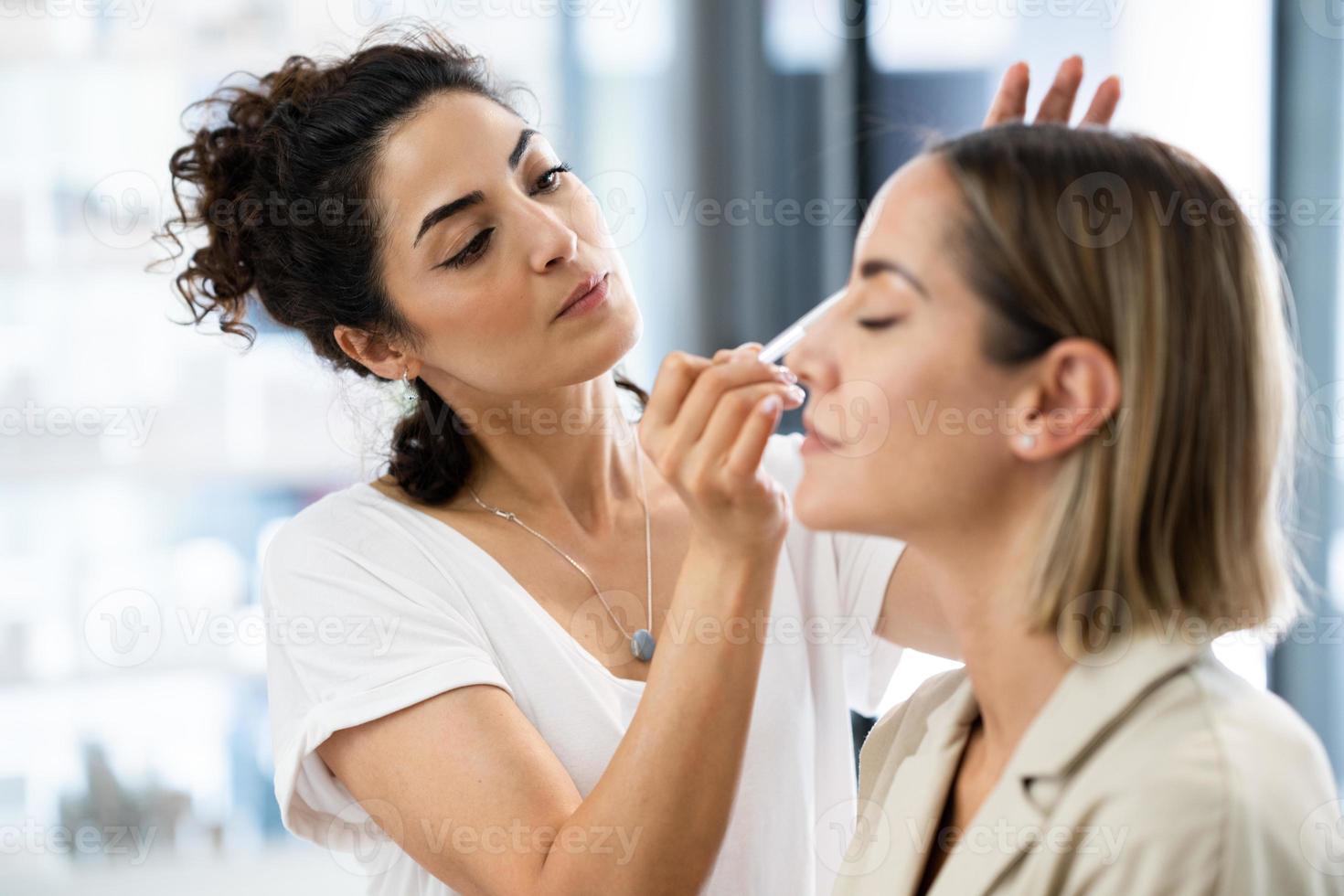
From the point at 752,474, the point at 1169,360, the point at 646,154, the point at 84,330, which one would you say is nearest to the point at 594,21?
the point at 646,154

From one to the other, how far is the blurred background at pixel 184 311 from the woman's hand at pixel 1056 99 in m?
1.06

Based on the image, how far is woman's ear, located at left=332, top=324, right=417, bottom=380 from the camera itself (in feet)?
4.23

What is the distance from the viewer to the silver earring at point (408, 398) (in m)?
1.39

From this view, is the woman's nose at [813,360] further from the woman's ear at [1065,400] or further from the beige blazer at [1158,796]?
the beige blazer at [1158,796]

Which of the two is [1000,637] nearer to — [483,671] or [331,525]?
[483,671]

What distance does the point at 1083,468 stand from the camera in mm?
806

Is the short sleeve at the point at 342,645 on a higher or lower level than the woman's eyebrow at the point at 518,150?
lower

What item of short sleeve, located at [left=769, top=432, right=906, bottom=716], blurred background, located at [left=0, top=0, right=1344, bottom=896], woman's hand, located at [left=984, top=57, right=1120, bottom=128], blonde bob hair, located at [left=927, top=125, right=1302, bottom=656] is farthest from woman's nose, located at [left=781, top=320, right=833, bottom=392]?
blurred background, located at [left=0, top=0, right=1344, bottom=896]

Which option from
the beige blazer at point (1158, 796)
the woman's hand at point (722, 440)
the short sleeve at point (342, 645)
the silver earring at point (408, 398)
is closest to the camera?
the beige blazer at point (1158, 796)

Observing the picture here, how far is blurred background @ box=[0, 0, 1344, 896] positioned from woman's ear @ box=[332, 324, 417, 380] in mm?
794

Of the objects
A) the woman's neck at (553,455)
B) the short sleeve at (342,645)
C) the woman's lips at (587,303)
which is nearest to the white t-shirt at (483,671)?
the short sleeve at (342,645)

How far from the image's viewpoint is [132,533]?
2277mm

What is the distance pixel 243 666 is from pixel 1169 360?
198 centimetres

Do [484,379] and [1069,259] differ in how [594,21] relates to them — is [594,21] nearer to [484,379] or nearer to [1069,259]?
[484,379]
